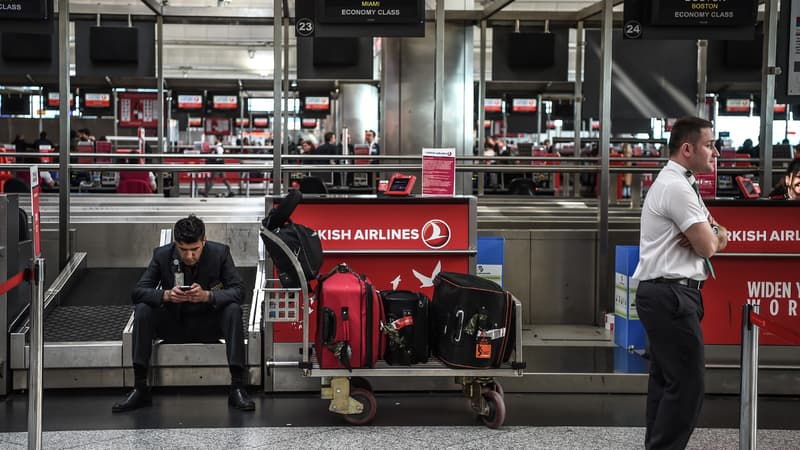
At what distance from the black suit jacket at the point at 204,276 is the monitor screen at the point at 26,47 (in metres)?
6.27

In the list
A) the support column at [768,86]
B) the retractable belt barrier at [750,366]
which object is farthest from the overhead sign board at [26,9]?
the retractable belt barrier at [750,366]

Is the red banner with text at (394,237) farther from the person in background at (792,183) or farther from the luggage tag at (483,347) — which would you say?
the person in background at (792,183)

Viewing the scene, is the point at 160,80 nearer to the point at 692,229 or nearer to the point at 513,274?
the point at 513,274

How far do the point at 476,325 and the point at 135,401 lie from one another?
2076mm

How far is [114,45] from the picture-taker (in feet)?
35.6

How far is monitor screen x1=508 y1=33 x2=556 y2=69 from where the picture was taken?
37.7ft

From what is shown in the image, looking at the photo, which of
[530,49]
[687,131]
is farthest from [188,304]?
[530,49]

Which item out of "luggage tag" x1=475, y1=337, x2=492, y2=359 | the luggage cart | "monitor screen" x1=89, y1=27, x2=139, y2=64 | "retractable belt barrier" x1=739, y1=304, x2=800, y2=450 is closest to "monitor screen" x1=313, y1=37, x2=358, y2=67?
"monitor screen" x1=89, y1=27, x2=139, y2=64

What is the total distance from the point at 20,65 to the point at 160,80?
6.52ft

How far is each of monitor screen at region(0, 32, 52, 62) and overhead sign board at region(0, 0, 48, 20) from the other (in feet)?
13.6

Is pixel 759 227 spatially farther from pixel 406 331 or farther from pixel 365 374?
pixel 365 374

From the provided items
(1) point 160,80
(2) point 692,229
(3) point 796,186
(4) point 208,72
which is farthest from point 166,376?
(4) point 208,72

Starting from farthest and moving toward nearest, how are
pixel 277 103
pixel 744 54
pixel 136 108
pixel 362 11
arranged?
pixel 136 108, pixel 744 54, pixel 362 11, pixel 277 103

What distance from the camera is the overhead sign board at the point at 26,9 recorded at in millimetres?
6875
